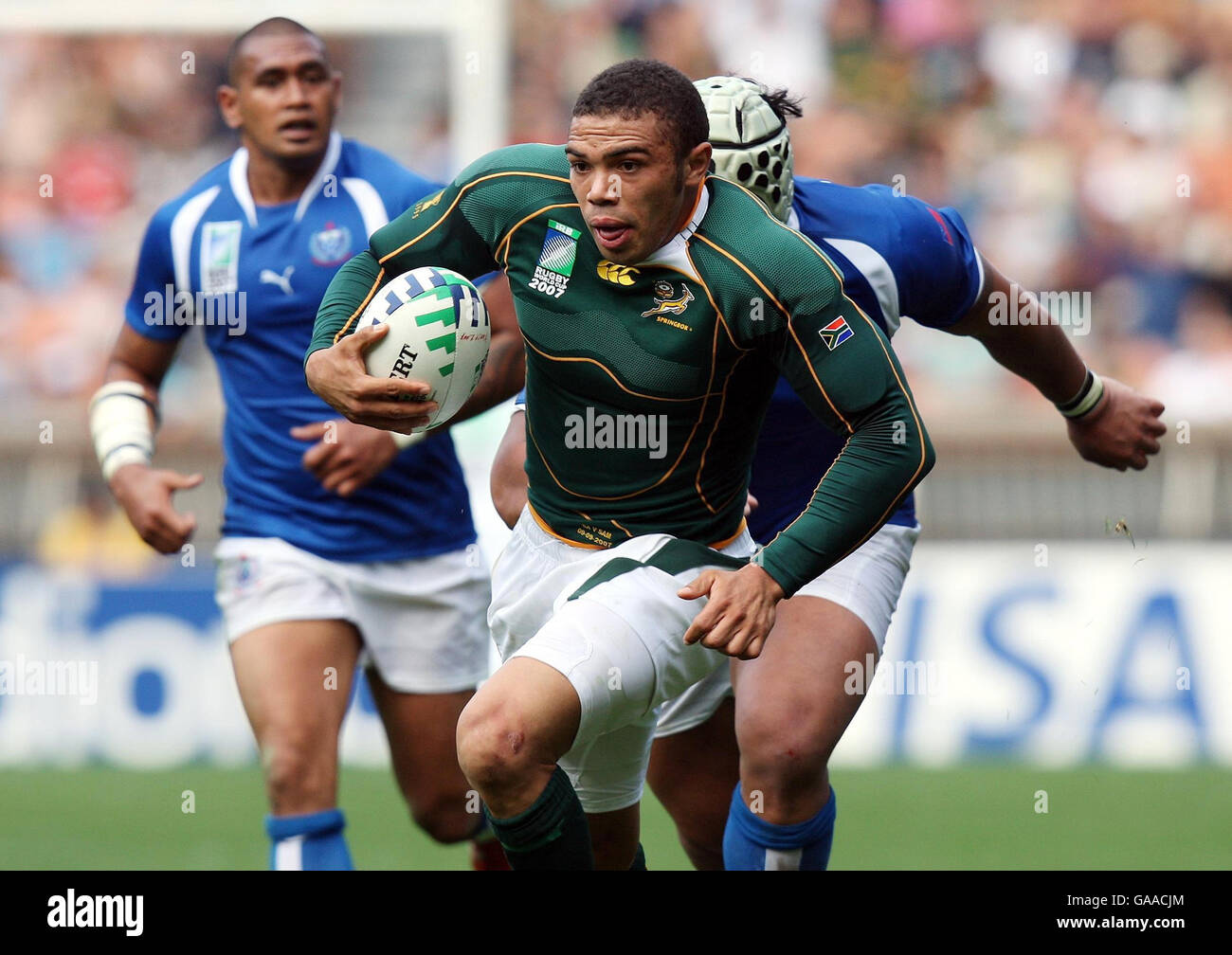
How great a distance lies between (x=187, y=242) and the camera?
249 inches

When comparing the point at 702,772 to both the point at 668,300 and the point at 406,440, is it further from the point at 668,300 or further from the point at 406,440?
the point at 668,300

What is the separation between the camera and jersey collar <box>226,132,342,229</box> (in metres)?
6.35

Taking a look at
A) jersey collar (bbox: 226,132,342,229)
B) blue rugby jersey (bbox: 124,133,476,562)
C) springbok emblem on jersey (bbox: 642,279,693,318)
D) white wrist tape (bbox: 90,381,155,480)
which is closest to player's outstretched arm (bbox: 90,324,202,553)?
white wrist tape (bbox: 90,381,155,480)

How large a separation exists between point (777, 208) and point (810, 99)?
8.63 meters

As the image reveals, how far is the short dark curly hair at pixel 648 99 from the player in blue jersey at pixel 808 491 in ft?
1.90

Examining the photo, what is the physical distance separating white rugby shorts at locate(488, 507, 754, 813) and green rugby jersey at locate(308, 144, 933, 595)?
106 millimetres

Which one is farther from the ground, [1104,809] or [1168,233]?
[1168,233]

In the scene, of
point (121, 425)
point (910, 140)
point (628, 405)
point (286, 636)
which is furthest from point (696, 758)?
point (910, 140)

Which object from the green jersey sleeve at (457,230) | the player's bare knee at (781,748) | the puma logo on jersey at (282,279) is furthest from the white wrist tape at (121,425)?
the player's bare knee at (781,748)

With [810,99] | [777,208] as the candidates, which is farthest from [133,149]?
[777,208]

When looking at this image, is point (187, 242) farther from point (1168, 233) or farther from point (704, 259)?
point (1168, 233)

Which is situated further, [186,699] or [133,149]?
[133,149]

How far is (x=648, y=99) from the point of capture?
4395mm

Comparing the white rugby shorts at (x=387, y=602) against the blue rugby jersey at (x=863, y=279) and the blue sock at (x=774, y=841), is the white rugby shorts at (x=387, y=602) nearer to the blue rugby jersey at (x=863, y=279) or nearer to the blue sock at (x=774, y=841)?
the blue rugby jersey at (x=863, y=279)
